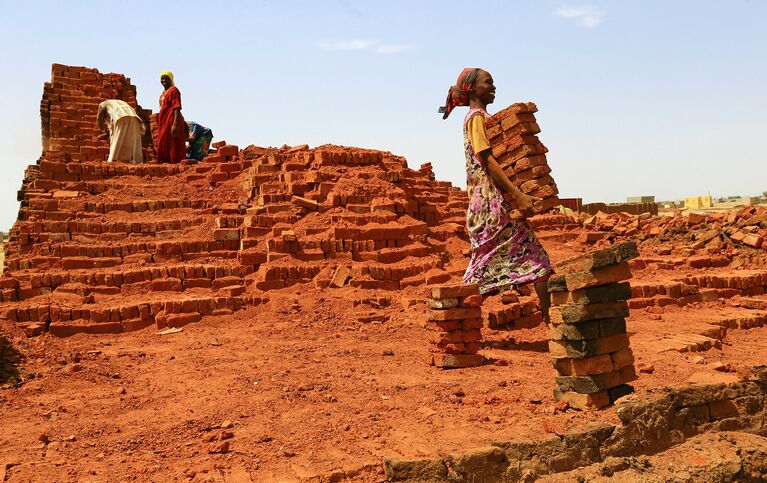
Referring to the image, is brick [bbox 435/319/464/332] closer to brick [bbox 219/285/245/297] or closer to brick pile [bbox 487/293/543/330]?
brick pile [bbox 487/293/543/330]

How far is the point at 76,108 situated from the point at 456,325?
10090 millimetres

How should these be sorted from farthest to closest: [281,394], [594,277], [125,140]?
[125,140] < [281,394] < [594,277]

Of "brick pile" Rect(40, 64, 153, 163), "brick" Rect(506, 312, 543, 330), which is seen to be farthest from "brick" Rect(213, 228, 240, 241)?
"brick pile" Rect(40, 64, 153, 163)

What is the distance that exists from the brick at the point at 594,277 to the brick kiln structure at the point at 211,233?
55.9 inches

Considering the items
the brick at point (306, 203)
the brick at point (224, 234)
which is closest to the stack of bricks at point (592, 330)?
the brick at point (306, 203)

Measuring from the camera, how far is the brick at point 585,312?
3803mm

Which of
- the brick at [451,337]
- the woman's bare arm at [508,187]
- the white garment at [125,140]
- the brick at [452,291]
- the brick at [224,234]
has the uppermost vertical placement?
the white garment at [125,140]

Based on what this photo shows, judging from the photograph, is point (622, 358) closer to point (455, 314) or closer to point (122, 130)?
→ point (455, 314)

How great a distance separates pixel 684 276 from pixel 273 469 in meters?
6.86

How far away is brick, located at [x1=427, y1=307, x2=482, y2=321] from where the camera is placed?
485cm

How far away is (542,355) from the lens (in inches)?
209

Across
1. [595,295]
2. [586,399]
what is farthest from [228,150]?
[586,399]

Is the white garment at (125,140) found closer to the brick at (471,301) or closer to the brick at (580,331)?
the brick at (471,301)

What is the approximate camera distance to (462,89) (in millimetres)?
5207
